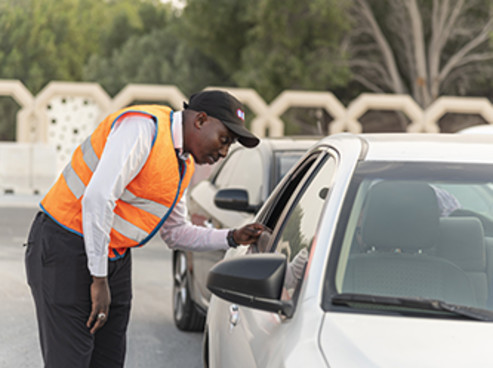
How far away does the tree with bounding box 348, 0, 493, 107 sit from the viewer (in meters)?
37.4

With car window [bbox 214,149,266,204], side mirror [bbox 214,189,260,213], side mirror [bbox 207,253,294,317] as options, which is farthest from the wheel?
side mirror [bbox 207,253,294,317]

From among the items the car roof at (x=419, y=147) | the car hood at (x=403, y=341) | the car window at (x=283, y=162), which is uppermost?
the car roof at (x=419, y=147)

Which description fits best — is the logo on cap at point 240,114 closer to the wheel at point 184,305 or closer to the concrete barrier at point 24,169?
the wheel at point 184,305

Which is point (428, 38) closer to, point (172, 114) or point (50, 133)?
point (50, 133)

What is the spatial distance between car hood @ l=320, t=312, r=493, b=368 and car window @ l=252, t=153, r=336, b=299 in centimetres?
43

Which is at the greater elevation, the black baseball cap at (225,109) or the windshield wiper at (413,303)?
the black baseball cap at (225,109)

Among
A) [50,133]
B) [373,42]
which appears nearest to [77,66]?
[373,42]

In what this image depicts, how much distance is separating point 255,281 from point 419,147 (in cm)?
95

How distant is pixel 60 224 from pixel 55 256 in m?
0.13

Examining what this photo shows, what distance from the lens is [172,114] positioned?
3.73m

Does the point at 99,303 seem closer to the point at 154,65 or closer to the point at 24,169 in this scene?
the point at 24,169

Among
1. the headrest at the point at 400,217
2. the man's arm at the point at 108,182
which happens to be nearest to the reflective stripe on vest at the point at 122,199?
the man's arm at the point at 108,182

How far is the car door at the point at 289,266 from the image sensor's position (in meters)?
2.86

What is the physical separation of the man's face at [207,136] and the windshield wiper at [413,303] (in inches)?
42.5
